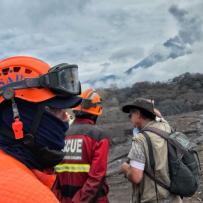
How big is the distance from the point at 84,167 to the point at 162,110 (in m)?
17.2

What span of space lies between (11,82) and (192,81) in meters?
24.2

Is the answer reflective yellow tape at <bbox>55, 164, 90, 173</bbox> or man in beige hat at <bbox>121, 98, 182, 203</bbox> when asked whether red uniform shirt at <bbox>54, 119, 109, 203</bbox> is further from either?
man in beige hat at <bbox>121, 98, 182, 203</bbox>

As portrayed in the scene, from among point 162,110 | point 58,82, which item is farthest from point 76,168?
point 162,110

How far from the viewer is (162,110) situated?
21.8 m

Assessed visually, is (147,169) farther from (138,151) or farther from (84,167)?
(84,167)

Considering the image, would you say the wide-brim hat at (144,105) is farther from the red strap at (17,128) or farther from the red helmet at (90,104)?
the red strap at (17,128)

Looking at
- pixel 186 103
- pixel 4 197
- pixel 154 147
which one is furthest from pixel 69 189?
pixel 186 103

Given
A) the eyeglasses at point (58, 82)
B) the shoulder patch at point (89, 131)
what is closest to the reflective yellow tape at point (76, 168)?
the shoulder patch at point (89, 131)

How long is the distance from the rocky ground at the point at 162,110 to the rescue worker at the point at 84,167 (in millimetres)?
4059

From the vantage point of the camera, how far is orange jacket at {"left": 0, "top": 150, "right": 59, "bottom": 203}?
1484mm

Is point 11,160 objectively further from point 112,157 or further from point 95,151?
point 112,157

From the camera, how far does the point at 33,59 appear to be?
2.15m

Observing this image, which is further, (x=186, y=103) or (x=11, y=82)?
(x=186, y=103)

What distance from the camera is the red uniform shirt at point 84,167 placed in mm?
4793
